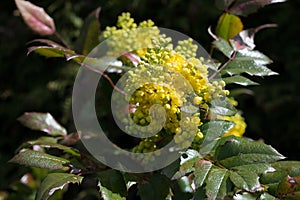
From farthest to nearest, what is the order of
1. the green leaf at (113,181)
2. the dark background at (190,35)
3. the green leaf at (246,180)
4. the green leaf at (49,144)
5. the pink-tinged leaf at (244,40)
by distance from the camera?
the dark background at (190,35), the pink-tinged leaf at (244,40), the green leaf at (49,144), the green leaf at (113,181), the green leaf at (246,180)

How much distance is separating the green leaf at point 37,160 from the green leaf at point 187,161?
273 millimetres

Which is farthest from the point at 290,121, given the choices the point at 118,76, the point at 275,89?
the point at 118,76

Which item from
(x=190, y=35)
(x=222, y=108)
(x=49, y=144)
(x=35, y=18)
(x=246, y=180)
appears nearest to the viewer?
(x=246, y=180)

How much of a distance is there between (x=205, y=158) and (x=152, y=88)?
21 centimetres

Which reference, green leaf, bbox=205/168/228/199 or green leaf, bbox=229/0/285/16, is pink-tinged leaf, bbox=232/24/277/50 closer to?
green leaf, bbox=229/0/285/16

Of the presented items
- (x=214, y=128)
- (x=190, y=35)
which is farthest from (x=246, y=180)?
(x=190, y=35)

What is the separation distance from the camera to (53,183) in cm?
103

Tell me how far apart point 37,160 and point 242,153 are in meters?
0.47

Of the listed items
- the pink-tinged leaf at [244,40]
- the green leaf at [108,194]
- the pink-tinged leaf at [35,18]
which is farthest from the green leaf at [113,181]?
the pink-tinged leaf at [35,18]

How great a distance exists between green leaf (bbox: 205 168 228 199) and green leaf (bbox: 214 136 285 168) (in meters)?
0.04

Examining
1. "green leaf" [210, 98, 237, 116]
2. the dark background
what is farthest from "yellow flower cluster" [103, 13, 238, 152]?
the dark background

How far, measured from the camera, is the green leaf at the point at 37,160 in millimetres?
1114

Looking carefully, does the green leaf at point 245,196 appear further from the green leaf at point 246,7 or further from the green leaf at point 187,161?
the green leaf at point 246,7

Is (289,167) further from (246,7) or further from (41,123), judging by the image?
(41,123)
